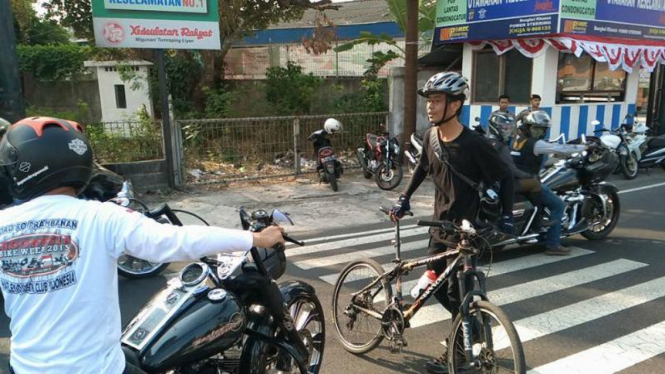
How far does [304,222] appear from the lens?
26.5 feet

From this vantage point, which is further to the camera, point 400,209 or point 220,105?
point 220,105

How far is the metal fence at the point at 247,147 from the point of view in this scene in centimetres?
1027

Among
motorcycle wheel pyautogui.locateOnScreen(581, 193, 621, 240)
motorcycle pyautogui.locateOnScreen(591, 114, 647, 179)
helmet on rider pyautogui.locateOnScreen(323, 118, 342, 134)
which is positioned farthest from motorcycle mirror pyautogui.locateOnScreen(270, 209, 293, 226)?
motorcycle pyautogui.locateOnScreen(591, 114, 647, 179)

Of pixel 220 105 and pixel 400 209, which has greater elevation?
pixel 220 105

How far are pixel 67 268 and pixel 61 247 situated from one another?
7 centimetres

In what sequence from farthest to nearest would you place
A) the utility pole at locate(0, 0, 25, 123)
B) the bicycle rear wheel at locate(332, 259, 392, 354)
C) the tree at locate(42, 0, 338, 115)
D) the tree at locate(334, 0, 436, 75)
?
1. the tree at locate(334, 0, 436, 75)
2. the tree at locate(42, 0, 338, 115)
3. the utility pole at locate(0, 0, 25, 123)
4. the bicycle rear wheel at locate(332, 259, 392, 354)

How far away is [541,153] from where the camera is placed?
20.0 ft

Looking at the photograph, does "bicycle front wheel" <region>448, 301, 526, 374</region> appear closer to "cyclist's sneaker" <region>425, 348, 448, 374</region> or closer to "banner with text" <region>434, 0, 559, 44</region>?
"cyclist's sneaker" <region>425, 348, 448, 374</region>

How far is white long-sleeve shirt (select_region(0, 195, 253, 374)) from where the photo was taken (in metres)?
1.73

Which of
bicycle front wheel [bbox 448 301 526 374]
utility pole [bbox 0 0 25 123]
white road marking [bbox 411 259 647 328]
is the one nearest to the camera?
bicycle front wheel [bbox 448 301 526 374]

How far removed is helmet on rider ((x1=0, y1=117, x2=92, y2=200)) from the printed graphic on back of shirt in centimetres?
13

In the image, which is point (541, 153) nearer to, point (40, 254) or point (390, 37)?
point (40, 254)

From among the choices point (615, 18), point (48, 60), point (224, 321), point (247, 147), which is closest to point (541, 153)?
point (224, 321)

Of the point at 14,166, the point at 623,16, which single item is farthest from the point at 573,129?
the point at 14,166
